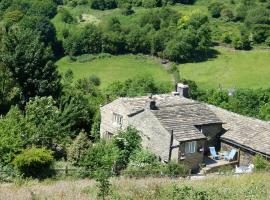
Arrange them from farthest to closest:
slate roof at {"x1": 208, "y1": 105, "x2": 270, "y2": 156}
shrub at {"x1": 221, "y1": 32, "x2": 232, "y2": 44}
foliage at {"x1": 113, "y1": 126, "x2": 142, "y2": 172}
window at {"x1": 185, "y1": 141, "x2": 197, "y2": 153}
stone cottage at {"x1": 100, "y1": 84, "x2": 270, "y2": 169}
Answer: shrub at {"x1": 221, "y1": 32, "x2": 232, "y2": 44} < slate roof at {"x1": 208, "y1": 105, "x2": 270, "y2": 156} < window at {"x1": 185, "y1": 141, "x2": 197, "y2": 153} < stone cottage at {"x1": 100, "y1": 84, "x2": 270, "y2": 169} < foliage at {"x1": 113, "y1": 126, "x2": 142, "y2": 172}

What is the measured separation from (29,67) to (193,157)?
→ 53.3 feet

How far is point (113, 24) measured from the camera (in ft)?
379

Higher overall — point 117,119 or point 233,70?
point 117,119

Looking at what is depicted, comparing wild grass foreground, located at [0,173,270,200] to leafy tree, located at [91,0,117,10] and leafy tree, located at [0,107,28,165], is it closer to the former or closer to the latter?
leafy tree, located at [0,107,28,165]

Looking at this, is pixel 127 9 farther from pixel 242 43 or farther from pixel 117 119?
pixel 117 119

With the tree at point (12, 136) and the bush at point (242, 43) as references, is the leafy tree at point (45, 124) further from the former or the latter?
the bush at point (242, 43)

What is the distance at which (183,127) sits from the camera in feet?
121

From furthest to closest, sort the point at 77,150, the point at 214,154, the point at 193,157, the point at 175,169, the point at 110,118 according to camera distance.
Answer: the point at 110,118 → the point at 214,154 → the point at 193,157 → the point at 77,150 → the point at 175,169

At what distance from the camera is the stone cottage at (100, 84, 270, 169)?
36.1 metres

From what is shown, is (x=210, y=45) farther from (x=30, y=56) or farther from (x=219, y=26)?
(x=30, y=56)

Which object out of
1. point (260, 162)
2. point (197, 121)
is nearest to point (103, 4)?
point (197, 121)

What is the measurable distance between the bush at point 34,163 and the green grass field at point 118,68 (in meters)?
60.0

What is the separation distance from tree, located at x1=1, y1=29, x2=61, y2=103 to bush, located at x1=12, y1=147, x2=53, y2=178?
17245mm

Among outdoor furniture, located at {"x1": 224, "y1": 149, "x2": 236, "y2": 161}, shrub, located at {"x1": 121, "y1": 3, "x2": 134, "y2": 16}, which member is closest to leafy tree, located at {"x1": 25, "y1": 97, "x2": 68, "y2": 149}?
outdoor furniture, located at {"x1": 224, "y1": 149, "x2": 236, "y2": 161}
